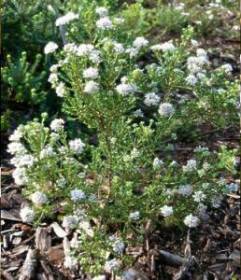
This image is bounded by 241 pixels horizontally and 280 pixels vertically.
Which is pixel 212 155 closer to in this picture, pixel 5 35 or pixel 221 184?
pixel 221 184

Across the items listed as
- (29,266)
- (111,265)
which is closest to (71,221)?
(111,265)

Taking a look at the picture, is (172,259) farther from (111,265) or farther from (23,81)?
(23,81)

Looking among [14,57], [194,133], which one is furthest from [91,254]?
[14,57]

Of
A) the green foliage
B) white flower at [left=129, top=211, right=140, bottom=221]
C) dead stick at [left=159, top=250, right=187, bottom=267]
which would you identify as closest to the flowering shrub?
white flower at [left=129, top=211, right=140, bottom=221]

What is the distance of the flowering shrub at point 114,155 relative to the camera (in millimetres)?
2486

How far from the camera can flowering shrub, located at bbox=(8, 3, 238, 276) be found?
249 cm

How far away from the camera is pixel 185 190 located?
2.71 meters

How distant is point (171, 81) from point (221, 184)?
0.51 m

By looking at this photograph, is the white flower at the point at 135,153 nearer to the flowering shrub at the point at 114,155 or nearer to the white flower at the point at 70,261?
the flowering shrub at the point at 114,155

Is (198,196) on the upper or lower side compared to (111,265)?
upper

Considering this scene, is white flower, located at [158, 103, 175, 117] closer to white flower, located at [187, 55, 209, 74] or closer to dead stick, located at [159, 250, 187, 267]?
white flower, located at [187, 55, 209, 74]

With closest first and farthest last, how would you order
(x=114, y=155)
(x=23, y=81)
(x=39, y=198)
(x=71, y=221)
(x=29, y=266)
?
(x=39, y=198) < (x=71, y=221) < (x=114, y=155) < (x=29, y=266) < (x=23, y=81)

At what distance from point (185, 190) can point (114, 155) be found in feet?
1.15

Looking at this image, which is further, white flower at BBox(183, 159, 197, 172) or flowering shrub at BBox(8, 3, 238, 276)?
white flower at BBox(183, 159, 197, 172)
